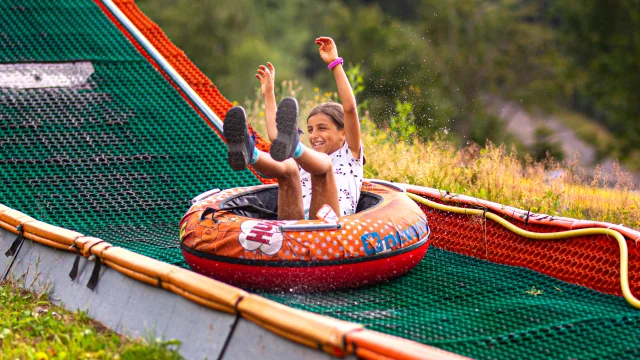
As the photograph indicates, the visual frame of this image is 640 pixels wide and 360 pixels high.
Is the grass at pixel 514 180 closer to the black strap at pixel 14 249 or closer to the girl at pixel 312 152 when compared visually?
the girl at pixel 312 152

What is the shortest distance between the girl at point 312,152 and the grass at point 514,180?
1.52 m

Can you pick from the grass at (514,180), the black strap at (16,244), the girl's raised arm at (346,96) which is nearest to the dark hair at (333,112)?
the girl's raised arm at (346,96)

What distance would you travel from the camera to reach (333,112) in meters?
4.03

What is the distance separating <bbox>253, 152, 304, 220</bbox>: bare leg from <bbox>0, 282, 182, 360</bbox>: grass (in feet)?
3.28

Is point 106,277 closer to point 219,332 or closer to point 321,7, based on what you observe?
point 219,332

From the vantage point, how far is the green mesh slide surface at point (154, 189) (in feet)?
9.95

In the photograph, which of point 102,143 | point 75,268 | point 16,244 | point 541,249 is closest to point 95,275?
point 75,268

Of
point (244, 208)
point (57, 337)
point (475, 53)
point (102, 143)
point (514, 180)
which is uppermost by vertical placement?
point (475, 53)

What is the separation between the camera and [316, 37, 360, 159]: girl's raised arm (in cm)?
377

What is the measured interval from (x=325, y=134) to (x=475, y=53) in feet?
80.6

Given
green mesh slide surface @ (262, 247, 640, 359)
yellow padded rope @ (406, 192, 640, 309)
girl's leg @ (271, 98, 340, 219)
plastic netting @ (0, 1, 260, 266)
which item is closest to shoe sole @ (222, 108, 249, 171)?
girl's leg @ (271, 98, 340, 219)

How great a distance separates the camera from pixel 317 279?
3.41m

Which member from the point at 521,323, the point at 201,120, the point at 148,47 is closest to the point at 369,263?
the point at 521,323

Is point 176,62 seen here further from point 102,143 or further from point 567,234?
point 567,234
